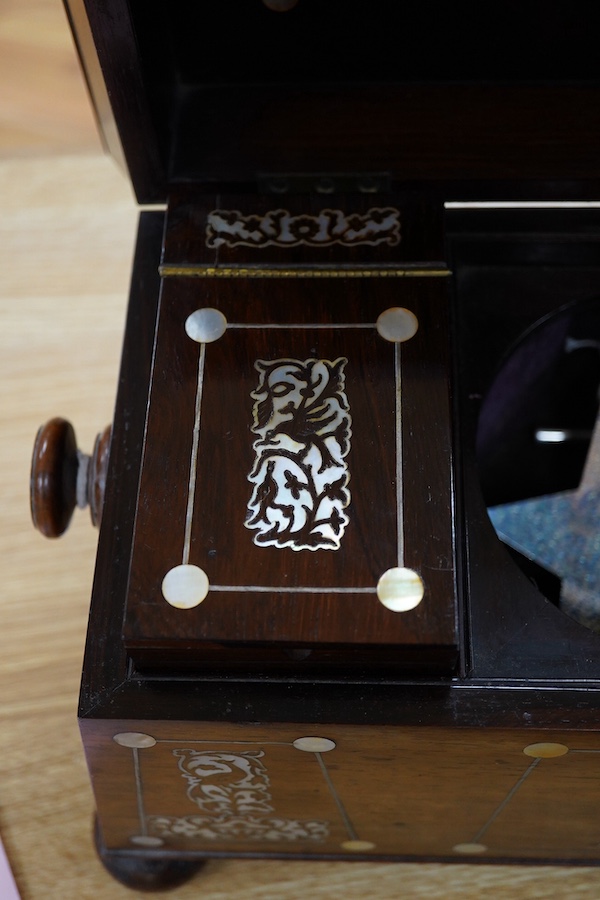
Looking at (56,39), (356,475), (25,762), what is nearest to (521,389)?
(356,475)

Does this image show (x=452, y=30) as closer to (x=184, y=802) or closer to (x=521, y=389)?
(x=521, y=389)

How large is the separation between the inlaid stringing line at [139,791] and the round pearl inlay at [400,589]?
19 cm

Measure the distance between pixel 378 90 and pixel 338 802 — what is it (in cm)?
50

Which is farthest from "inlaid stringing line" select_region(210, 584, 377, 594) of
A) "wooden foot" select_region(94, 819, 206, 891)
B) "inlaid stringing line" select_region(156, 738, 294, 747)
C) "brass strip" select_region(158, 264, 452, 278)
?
"wooden foot" select_region(94, 819, 206, 891)

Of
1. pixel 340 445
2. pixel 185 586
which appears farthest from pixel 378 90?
pixel 185 586

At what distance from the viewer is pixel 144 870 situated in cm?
91

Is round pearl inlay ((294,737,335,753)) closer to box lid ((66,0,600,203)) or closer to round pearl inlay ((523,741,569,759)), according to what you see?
round pearl inlay ((523,741,569,759))

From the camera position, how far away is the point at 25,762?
979 mm

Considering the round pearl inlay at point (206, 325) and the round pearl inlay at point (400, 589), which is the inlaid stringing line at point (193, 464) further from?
the round pearl inlay at point (400, 589)

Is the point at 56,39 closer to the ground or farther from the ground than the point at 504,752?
farther from the ground

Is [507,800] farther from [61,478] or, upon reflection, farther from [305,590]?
[61,478]

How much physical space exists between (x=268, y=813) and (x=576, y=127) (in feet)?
1.73

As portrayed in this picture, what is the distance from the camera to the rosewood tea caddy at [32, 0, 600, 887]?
2.26 ft

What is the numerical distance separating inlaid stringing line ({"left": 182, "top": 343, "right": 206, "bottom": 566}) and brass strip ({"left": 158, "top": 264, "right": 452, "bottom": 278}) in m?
0.06
